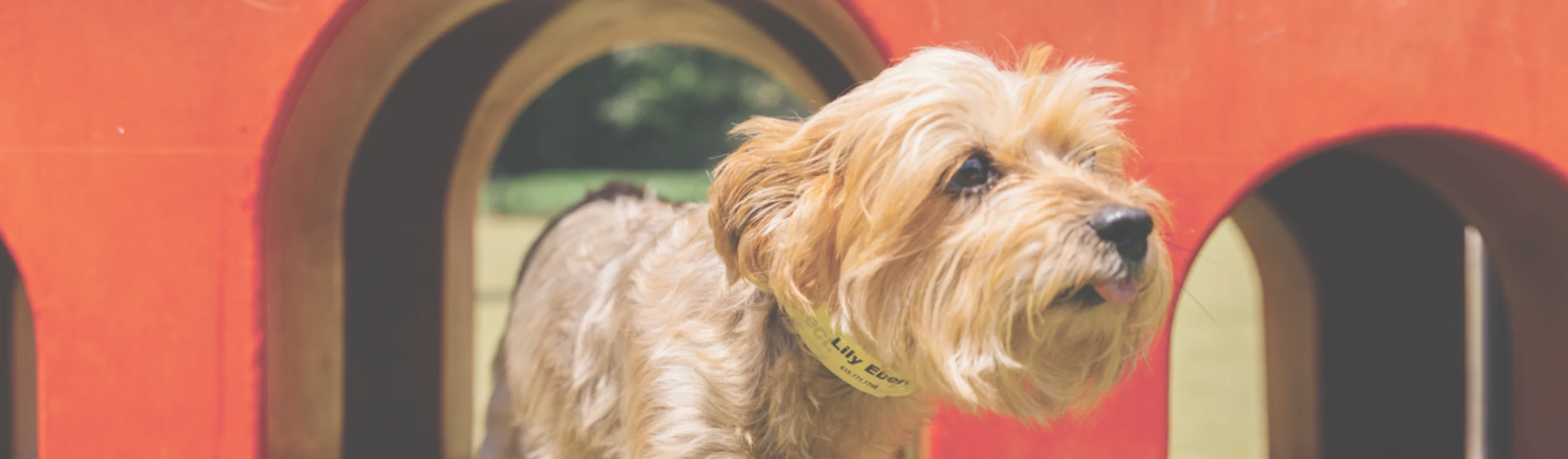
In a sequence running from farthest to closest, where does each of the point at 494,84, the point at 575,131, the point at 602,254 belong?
the point at 575,131 < the point at 494,84 < the point at 602,254

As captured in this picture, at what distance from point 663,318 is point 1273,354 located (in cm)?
490

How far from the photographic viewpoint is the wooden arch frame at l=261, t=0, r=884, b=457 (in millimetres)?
4598

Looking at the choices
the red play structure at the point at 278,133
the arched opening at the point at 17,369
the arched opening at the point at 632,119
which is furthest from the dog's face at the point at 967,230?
the arched opening at the point at 632,119

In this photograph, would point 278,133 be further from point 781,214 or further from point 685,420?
point 781,214

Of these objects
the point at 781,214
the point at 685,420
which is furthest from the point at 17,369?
the point at 781,214

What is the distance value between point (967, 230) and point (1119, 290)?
1.20ft

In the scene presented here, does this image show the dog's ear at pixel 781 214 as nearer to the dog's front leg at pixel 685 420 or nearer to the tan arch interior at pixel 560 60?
the dog's front leg at pixel 685 420

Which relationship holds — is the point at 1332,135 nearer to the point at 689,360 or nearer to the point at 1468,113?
the point at 1468,113

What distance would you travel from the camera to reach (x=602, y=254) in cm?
483

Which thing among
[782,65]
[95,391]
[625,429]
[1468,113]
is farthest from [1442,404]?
[95,391]

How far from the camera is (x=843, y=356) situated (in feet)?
10.7

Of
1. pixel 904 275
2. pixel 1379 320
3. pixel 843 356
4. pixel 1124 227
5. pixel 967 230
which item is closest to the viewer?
pixel 1124 227

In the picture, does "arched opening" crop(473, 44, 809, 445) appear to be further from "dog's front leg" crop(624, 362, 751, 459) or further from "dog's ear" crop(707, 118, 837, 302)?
"dog's ear" crop(707, 118, 837, 302)

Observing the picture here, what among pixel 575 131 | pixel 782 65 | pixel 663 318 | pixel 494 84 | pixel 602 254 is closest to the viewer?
pixel 663 318
